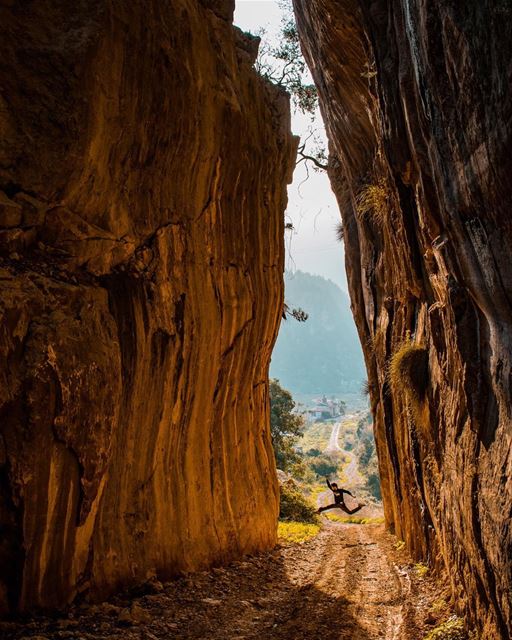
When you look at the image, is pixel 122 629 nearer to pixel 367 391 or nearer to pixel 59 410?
pixel 59 410

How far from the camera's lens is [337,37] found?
9648 millimetres

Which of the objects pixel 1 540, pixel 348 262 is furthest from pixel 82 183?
pixel 348 262

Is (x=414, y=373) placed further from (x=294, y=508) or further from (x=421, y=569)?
(x=294, y=508)

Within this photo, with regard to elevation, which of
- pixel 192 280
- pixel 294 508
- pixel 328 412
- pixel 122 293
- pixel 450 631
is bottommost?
pixel 294 508

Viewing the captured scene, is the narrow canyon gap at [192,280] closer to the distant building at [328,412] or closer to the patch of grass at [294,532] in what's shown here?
the patch of grass at [294,532]

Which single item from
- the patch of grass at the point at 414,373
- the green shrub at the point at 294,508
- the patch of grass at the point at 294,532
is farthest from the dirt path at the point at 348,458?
the patch of grass at the point at 414,373

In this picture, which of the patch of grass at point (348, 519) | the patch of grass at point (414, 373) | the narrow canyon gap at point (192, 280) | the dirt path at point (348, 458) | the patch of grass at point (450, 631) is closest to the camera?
the narrow canyon gap at point (192, 280)

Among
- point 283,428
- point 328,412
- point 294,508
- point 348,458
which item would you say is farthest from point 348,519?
point 328,412

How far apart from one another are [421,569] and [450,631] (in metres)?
3.41

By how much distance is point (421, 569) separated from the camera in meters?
8.73

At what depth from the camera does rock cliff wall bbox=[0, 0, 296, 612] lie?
514 cm

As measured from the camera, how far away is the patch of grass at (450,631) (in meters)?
5.46

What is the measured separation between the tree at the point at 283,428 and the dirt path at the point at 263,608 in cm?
1666

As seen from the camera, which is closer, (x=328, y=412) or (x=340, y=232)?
(x=340, y=232)
